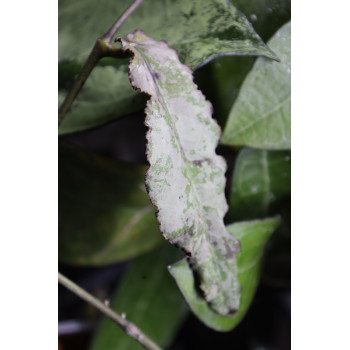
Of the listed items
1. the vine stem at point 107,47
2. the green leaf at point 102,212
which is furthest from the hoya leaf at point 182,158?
the green leaf at point 102,212

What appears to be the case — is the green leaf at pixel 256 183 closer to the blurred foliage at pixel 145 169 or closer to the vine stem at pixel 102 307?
the blurred foliage at pixel 145 169

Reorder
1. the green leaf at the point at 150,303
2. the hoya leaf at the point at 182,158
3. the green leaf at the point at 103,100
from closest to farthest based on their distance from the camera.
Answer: the hoya leaf at the point at 182,158
the green leaf at the point at 103,100
the green leaf at the point at 150,303

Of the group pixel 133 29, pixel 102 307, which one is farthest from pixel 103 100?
pixel 102 307

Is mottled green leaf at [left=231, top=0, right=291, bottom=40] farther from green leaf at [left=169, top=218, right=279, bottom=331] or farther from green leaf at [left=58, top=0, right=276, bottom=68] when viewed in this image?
green leaf at [left=169, top=218, right=279, bottom=331]

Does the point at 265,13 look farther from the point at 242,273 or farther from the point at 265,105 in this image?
the point at 242,273

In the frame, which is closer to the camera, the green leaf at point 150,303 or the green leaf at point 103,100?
the green leaf at point 103,100
